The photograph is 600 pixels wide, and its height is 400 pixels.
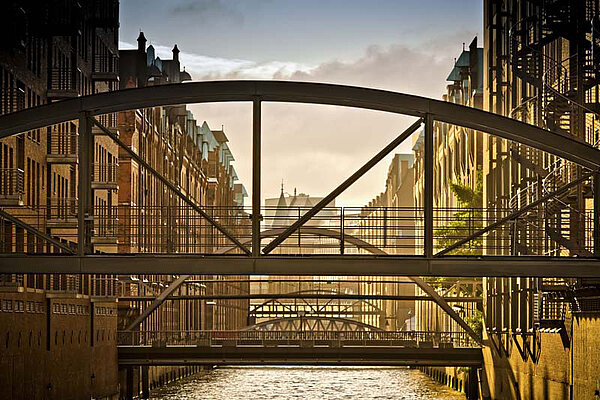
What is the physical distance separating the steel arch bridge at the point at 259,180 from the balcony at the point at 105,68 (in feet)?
94.4

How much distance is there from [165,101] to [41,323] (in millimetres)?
16225

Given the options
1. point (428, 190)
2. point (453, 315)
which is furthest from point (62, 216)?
point (428, 190)

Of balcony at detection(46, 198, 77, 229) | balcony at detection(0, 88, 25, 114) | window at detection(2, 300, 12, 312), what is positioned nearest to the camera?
window at detection(2, 300, 12, 312)

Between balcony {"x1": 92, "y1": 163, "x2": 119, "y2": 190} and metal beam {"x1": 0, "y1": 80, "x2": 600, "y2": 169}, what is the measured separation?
1051 inches

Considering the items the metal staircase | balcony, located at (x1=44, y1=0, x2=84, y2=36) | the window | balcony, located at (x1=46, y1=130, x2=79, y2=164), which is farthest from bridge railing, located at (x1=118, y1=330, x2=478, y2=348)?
the window

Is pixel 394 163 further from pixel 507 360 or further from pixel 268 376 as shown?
pixel 507 360

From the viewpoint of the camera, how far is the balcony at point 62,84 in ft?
148

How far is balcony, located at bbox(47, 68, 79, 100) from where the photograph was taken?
45094 millimetres

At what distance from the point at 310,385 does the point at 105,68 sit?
78.9 feet

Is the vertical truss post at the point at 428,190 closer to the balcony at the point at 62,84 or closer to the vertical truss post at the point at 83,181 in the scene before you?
the vertical truss post at the point at 83,181

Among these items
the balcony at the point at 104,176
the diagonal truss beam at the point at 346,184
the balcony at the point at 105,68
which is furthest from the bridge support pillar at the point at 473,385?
the diagonal truss beam at the point at 346,184

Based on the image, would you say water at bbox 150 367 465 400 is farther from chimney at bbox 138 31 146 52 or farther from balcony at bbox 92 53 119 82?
chimney at bbox 138 31 146 52

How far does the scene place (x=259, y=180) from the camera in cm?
2419

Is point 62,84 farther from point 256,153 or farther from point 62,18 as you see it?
point 256,153
